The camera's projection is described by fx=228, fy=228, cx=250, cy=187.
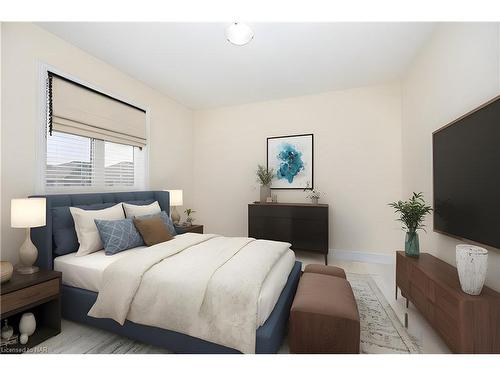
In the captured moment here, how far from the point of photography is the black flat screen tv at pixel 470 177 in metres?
1.45

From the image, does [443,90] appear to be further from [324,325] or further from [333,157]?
[324,325]

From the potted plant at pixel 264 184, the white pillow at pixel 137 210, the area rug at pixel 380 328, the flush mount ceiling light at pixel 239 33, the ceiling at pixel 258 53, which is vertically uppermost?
the ceiling at pixel 258 53

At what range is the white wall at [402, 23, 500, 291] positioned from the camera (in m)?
1.59

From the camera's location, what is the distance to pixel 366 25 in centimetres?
223

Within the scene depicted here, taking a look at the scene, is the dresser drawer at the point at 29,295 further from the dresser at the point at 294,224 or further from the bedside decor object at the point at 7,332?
the dresser at the point at 294,224

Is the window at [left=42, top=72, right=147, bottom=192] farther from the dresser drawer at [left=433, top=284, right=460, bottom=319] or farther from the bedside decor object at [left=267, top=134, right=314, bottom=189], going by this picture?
the dresser drawer at [left=433, top=284, right=460, bottom=319]

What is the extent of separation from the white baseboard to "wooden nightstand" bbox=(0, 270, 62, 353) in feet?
11.5

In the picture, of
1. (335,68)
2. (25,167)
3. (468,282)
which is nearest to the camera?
(468,282)

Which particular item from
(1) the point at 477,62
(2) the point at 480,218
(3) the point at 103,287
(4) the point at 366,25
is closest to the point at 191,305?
(3) the point at 103,287

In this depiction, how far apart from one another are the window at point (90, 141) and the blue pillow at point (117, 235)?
0.81 meters

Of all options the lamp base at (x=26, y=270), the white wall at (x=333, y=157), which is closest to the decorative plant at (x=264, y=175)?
the white wall at (x=333, y=157)

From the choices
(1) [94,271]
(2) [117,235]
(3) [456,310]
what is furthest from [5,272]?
(3) [456,310]
